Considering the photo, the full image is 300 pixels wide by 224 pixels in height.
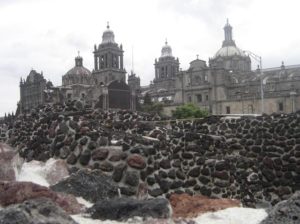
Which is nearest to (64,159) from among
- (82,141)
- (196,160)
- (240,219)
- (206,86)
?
(82,141)

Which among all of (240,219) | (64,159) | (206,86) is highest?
(206,86)

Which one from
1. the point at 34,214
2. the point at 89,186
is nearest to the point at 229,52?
the point at 89,186

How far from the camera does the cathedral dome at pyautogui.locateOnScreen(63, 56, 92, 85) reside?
98.7 metres

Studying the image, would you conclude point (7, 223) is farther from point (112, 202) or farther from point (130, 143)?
point (130, 143)

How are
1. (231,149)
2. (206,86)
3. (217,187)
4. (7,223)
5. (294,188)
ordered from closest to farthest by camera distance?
(7,223)
(217,187)
(294,188)
(231,149)
(206,86)

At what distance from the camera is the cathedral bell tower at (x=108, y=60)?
335 ft

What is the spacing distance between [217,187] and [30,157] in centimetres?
364

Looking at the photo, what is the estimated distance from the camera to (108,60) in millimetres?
102562

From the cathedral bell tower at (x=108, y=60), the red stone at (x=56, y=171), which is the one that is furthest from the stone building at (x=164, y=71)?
the red stone at (x=56, y=171)

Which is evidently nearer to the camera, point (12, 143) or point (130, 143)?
point (130, 143)

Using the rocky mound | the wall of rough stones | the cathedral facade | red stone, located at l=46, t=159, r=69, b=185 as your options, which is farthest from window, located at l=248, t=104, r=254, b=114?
the rocky mound

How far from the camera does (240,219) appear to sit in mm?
7871

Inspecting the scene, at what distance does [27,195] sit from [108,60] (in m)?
95.6

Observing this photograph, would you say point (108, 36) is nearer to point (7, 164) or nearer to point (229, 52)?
point (229, 52)
